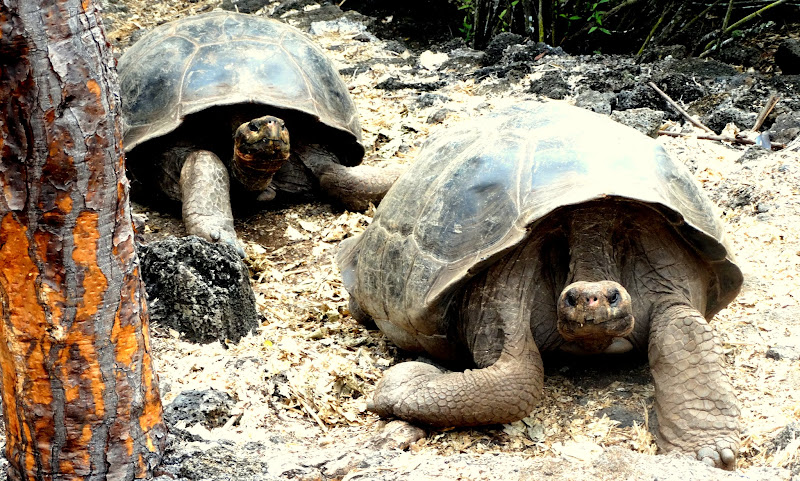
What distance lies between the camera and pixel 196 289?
341 cm

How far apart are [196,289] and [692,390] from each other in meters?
1.78

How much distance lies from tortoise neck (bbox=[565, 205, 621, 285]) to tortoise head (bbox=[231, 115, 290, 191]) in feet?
7.23

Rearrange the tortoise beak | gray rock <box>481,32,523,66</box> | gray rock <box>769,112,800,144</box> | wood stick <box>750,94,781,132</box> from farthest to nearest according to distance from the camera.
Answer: gray rock <box>481,32,523,66</box> → wood stick <box>750,94,781,132</box> → gray rock <box>769,112,800,144</box> → the tortoise beak

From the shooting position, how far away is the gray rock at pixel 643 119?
221 inches

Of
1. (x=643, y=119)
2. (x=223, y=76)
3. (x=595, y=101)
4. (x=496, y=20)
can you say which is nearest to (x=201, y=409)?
(x=223, y=76)

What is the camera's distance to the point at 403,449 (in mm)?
2832

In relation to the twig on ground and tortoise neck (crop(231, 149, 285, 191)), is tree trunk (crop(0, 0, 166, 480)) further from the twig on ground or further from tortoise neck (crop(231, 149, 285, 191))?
the twig on ground

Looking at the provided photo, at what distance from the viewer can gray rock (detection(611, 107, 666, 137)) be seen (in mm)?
5605

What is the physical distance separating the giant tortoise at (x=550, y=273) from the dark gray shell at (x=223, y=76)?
2204 mm

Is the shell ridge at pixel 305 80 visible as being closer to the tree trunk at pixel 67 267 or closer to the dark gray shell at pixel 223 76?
the dark gray shell at pixel 223 76

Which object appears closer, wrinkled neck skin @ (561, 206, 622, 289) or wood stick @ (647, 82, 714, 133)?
wrinkled neck skin @ (561, 206, 622, 289)

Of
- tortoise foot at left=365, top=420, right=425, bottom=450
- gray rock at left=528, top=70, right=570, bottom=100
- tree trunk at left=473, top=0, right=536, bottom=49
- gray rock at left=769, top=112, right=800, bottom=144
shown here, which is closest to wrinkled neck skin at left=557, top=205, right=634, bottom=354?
tortoise foot at left=365, top=420, right=425, bottom=450

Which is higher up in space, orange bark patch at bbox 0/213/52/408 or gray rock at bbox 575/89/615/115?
orange bark patch at bbox 0/213/52/408

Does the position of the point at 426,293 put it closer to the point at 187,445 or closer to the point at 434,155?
the point at 434,155
